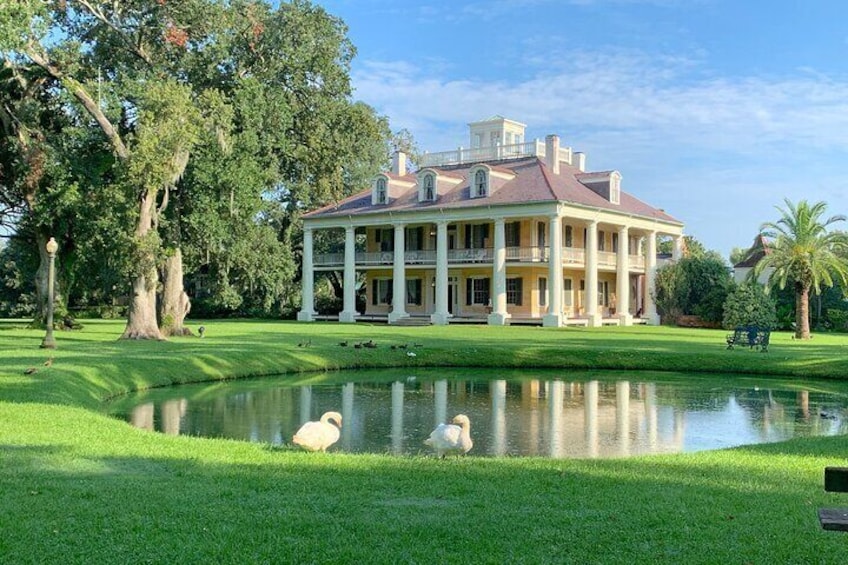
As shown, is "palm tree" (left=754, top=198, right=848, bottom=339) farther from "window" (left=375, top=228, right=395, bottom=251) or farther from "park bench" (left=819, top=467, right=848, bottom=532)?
"park bench" (left=819, top=467, right=848, bottom=532)

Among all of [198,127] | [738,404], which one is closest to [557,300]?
[198,127]

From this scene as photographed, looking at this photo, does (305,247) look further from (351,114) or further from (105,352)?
(105,352)

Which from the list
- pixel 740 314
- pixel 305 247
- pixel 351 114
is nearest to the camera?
pixel 740 314

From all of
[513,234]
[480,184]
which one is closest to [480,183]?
[480,184]

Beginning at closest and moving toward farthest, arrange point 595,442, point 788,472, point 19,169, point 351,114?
point 788,472
point 595,442
point 19,169
point 351,114

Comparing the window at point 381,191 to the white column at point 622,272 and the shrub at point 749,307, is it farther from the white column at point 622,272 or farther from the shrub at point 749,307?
the shrub at point 749,307

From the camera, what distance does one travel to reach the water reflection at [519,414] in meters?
13.3

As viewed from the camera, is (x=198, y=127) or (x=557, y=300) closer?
(x=198, y=127)

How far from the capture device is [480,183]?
45.8m

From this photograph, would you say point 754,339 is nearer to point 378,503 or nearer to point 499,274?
point 499,274

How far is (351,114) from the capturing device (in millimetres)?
39938

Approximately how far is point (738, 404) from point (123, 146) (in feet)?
72.9

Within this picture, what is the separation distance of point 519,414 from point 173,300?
22.1m

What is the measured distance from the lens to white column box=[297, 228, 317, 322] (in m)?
51.2
